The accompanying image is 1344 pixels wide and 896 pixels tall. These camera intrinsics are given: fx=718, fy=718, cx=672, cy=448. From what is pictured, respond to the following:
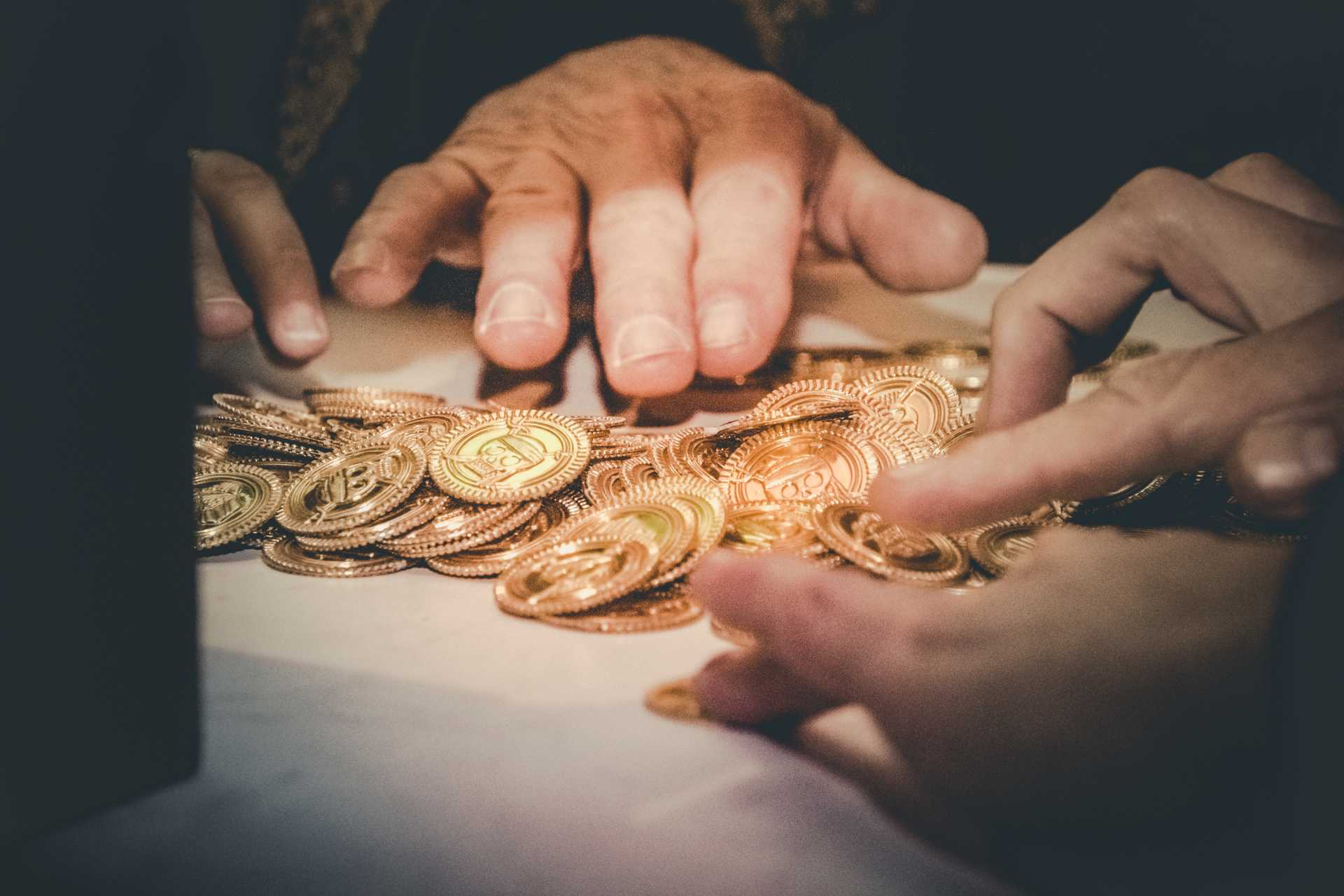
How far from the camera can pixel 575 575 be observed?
2.49 feet

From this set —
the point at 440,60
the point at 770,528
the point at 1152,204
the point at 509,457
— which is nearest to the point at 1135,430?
the point at 1152,204

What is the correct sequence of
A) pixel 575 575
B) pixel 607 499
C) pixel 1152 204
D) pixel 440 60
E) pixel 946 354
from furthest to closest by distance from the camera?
pixel 946 354
pixel 440 60
pixel 607 499
pixel 575 575
pixel 1152 204

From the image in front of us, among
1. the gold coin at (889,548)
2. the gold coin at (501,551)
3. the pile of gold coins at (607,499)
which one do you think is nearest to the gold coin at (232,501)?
the pile of gold coins at (607,499)

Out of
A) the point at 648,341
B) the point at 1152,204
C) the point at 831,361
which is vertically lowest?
the point at 831,361

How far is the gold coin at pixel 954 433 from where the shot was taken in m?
0.93

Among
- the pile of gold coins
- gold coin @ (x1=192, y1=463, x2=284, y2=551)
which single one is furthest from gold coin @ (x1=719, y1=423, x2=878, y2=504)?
gold coin @ (x1=192, y1=463, x2=284, y2=551)

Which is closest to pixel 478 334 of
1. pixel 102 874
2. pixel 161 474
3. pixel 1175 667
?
pixel 161 474

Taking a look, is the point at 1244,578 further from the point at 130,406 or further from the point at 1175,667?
the point at 130,406

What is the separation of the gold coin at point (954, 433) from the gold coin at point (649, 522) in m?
0.35

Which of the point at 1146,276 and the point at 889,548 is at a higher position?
the point at 1146,276

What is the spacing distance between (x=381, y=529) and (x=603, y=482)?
278 mm

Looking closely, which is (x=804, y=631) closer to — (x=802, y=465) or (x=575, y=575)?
(x=575, y=575)

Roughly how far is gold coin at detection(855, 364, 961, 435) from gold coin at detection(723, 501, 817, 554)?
10.6 inches

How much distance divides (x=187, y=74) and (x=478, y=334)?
0.63m
